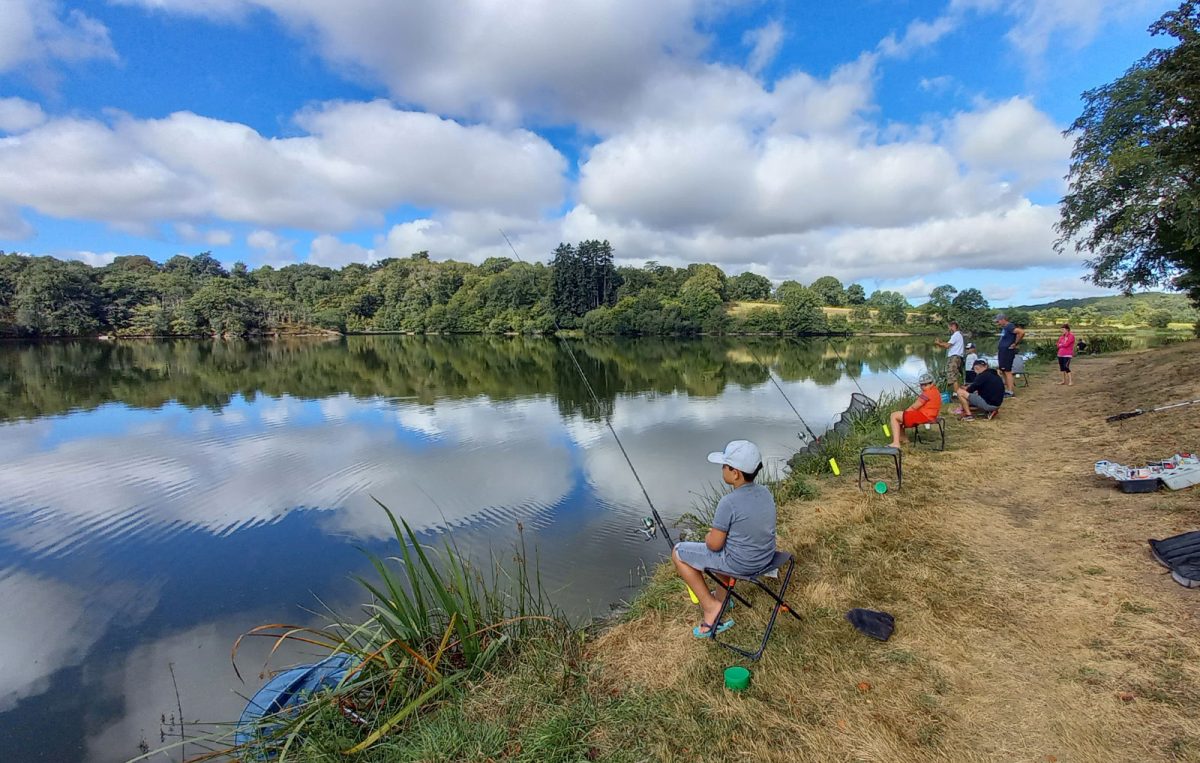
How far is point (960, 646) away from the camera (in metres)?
3.22

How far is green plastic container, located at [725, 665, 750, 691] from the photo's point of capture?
2.97 m

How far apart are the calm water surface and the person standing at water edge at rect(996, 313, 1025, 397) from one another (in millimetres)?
4467

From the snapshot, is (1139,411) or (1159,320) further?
(1159,320)

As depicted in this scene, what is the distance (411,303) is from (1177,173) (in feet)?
306

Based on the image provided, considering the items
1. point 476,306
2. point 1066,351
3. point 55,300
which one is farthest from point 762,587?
point 55,300

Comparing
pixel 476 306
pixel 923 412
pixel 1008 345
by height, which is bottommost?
pixel 923 412

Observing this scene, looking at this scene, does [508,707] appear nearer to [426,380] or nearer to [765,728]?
[765,728]

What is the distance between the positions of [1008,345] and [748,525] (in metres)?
12.1

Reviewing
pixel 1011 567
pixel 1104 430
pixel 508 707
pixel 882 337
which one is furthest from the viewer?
pixel 882 337

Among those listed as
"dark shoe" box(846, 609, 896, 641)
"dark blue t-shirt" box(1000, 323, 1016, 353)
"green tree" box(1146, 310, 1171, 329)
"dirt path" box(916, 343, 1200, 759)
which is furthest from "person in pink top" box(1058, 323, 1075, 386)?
"green tree" box(1146, 310, 1171, 329)

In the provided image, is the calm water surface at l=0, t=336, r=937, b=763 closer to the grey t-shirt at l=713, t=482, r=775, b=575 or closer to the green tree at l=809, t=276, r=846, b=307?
the grey t-shirt at l=713, t=482, r=775, b=575

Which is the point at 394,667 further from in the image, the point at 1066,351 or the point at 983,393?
the point at 1066,351

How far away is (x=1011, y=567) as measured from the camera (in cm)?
418

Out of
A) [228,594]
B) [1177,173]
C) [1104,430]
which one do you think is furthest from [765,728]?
[1177,173]
